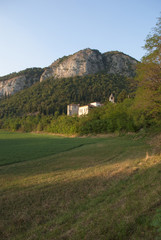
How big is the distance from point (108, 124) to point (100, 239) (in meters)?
45.6

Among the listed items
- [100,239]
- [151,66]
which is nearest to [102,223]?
[100,239]

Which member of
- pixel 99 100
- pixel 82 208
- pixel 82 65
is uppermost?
pixel 82 65

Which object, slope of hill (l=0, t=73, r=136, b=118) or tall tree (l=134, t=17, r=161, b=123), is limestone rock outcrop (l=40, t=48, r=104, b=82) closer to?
slope of hill (l=0, t=73, r=136, b=118)

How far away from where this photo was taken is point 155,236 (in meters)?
3.71

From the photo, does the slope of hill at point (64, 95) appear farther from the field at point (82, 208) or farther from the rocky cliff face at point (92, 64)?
the field at point (82, 208)

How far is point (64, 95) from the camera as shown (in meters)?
133

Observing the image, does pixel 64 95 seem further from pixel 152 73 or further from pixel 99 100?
pixel 152 73

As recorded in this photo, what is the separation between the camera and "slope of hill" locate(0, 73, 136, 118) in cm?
12556

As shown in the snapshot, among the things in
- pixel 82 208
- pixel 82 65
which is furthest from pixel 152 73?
pixel 82 65

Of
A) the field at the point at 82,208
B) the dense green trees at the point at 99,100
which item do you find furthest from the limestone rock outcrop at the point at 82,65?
the field at the point at 82,208

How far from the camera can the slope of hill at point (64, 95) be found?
412 feet

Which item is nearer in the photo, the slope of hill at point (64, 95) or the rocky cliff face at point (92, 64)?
the slope of hill at point (64, 95)

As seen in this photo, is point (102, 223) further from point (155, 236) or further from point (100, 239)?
point (155, 236)

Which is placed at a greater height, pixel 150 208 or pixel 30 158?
pixel 150 208
